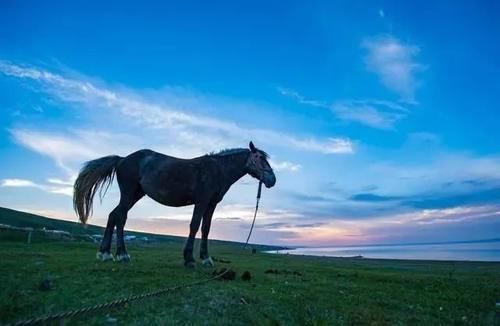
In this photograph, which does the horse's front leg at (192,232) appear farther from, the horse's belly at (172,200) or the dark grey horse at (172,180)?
the horse's belly at (172,200)

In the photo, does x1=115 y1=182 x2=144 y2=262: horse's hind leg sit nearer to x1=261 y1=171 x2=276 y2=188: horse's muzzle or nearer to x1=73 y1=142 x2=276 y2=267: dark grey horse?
x1=73 y1=142 x2=276 y2=267: dark grey horse

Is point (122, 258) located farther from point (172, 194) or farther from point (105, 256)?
point (172, 194)

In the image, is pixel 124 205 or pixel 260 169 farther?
pixel 260 169

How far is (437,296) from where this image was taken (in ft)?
36.0

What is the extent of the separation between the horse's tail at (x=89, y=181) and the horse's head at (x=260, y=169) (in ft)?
14.3

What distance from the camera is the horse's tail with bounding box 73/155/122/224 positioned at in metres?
12.9

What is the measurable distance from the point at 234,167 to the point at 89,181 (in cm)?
474

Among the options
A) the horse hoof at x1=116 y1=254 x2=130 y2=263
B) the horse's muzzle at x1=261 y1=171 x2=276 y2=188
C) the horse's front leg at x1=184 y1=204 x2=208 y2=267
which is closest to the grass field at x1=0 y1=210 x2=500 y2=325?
the horse's front leg at x1=184 y1=204 x2=208 y2=267

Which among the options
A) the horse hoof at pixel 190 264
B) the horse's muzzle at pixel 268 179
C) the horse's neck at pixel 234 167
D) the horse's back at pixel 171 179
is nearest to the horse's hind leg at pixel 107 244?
the horse's back at pixel 171 179

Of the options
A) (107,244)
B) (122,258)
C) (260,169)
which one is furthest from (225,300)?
(107,244)

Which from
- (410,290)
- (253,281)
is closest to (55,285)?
(253,281)

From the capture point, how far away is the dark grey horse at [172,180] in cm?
1170

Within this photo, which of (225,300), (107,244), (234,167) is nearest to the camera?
(225,300)

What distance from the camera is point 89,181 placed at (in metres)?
12.9
